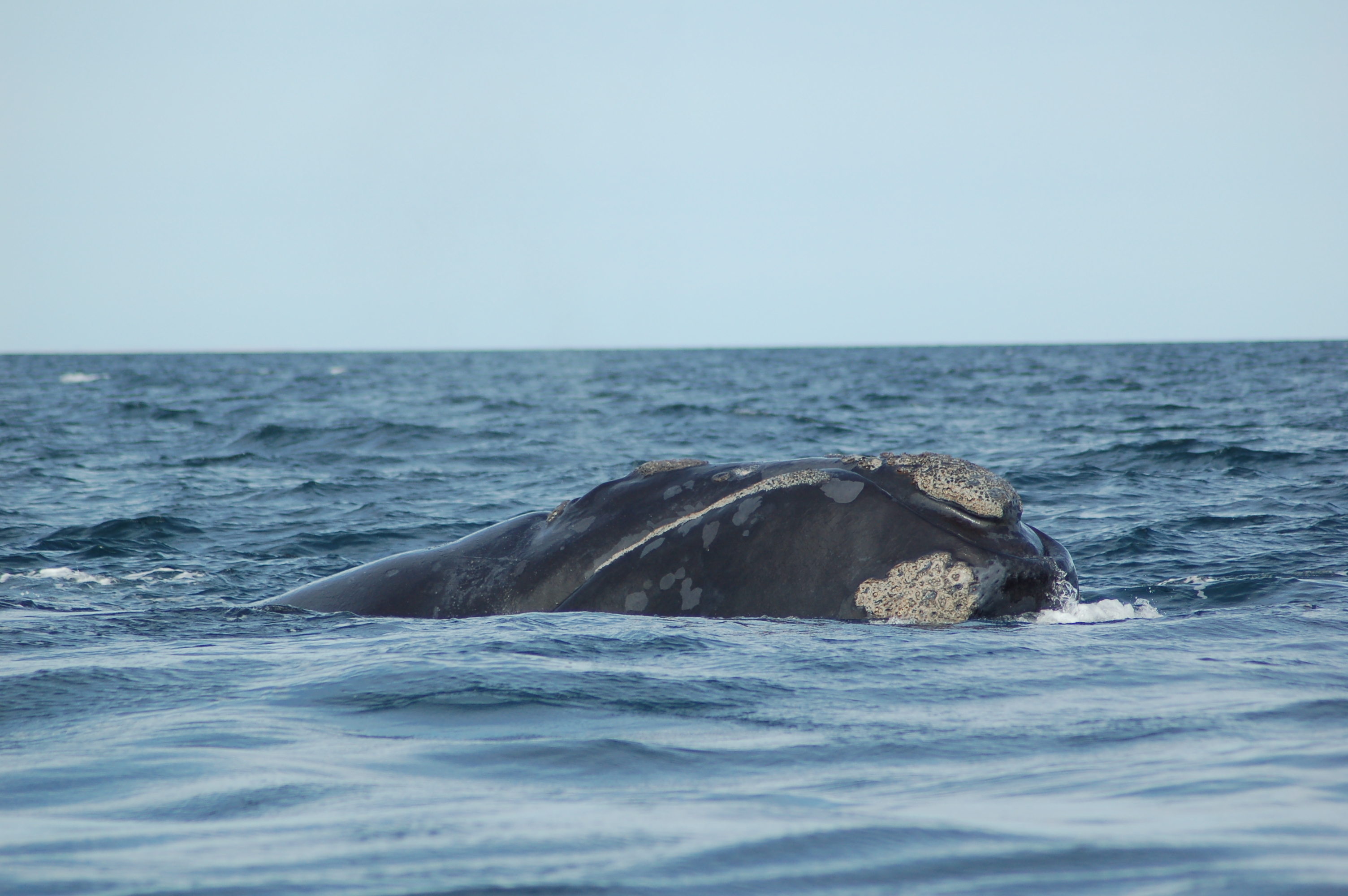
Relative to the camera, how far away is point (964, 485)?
5.85 meters

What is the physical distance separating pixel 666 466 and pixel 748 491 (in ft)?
2.17

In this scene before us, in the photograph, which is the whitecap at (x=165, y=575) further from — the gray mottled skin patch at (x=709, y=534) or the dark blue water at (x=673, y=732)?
the gray mottled skin patch at (x=709, y=534)

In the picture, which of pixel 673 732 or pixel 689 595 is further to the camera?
pixel 689 595

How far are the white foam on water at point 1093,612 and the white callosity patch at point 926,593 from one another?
404 millimetres

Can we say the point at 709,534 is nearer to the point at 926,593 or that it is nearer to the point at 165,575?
the point at 926,593

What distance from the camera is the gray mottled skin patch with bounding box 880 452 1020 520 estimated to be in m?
5.79

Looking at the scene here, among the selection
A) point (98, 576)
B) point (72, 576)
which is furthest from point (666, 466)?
point (72, 576)

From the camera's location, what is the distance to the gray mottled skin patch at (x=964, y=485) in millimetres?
5789

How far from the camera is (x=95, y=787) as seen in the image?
345 centimetres

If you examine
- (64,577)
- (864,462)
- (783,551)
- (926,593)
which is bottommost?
(64,577)

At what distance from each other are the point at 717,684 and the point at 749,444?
15283mm

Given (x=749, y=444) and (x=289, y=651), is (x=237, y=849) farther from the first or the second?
(x=749, y=444)

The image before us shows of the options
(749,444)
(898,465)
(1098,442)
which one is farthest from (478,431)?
(898,465)

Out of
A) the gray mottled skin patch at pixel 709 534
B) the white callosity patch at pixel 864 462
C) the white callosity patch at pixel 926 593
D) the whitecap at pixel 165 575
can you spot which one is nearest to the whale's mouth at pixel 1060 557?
the white callosity patch at pixel 926 593
